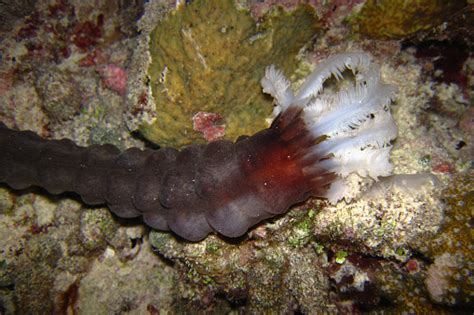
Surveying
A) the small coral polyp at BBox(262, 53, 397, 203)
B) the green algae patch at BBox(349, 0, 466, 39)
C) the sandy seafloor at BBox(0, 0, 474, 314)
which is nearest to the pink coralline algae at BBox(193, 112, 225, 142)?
the sandy seafloor at BBox(0, 0, 474, 314)

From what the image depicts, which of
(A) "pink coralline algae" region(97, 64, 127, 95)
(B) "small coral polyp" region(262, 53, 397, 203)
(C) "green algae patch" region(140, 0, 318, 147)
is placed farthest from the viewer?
(A) "pink coralline algae" region(97, 64, 127, 95)

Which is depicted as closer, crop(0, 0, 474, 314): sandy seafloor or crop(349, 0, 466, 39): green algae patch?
crop(0, 0, 474, 314): sandy seafloor

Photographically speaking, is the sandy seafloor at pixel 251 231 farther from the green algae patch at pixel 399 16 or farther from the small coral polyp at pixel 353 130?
the small coral polyp at pixel 353 130

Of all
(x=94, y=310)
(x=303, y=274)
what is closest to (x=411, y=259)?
(x=303, y=274)

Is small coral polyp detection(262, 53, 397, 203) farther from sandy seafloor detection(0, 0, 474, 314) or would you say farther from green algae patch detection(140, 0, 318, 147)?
green algae patch detection(140, 0, 318, 147)

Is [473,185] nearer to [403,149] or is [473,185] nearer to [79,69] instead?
[403,149]

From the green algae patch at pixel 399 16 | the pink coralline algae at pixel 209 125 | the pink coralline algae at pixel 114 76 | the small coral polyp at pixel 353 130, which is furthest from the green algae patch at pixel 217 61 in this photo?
the pink coralline algae at pixel 114 76
